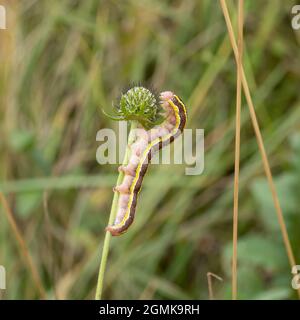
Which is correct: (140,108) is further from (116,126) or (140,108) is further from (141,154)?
(116,126)

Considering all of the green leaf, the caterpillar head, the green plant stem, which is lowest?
the green plant stem

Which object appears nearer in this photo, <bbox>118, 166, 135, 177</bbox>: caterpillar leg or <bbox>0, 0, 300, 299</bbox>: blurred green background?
<bbox>118, 166, 135, 177</bbox>: caterpillar leg

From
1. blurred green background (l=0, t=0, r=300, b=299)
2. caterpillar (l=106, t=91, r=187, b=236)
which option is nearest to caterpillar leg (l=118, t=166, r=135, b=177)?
caterpillar (l=106, t=91, r=187, b=236)

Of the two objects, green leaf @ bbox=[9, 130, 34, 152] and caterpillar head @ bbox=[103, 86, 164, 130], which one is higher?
green leaf @ bbox=[9, 130, 34, 152]

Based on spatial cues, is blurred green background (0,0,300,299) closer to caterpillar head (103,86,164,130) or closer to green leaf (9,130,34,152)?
green leaf (9,130,34,152)

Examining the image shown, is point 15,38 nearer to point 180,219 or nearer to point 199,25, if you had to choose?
point 199,25

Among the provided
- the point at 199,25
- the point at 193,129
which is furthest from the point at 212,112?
the point at 199,25
